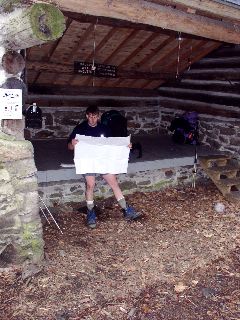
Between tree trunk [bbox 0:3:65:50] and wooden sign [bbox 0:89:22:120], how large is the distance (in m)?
0.66

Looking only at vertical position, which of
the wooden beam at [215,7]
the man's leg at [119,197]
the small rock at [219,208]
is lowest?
the small rock at [219,208]

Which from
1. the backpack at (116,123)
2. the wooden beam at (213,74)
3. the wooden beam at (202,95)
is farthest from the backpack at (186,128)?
the backpack at (116,123)

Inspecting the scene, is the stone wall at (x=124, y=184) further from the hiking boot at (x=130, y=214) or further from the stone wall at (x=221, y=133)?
the stone wall at (x=221, y=133)

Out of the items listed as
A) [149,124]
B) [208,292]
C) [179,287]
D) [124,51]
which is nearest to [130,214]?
[179,287]

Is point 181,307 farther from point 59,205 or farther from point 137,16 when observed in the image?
point 137,16

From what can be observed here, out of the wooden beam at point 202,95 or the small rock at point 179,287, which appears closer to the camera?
the small rock at point 179,287

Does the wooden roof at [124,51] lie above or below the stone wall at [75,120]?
above

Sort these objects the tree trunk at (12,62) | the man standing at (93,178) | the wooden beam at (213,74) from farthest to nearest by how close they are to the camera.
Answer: the wooden beam at (213,74)
the man standing at (93,178)
the tree trunk at (12,62)

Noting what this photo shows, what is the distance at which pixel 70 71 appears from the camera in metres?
7.50

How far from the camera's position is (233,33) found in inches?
205

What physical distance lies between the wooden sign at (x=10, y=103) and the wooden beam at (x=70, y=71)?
3.17m

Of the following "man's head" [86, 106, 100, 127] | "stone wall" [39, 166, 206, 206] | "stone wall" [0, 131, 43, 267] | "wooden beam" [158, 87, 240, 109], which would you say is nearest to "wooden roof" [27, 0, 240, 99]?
"wooden beam" [158, 87, 240, 109]

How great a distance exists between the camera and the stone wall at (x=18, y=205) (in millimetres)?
4059

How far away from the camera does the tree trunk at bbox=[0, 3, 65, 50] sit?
3270mm
